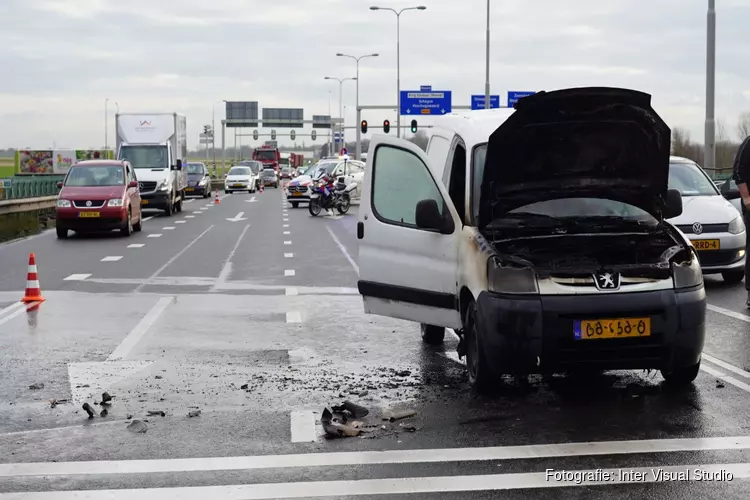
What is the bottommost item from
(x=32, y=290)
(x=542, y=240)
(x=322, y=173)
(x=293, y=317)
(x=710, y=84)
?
(x=293, y=317)

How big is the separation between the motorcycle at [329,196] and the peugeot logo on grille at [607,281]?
30862 millimetres

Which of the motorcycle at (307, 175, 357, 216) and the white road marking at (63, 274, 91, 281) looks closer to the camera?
the white road marking at (63, 274, 91, 281)

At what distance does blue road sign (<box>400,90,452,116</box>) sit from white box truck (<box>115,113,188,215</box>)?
3598 cm

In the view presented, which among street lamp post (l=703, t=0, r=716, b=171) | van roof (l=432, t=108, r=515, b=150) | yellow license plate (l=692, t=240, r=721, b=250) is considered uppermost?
street lamp post (l=703, t=0, r=716, b=171)

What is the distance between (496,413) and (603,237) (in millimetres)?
1589

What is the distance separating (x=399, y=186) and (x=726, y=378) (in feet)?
9.84

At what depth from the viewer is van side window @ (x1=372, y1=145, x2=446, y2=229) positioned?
340 inches

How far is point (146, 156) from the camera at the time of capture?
36688mm

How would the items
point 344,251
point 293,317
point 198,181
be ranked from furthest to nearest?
1. point 198,181
2. point 344,251
3. point 293,317

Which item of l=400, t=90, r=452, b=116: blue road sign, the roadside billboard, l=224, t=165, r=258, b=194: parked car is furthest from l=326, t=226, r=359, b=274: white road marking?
the roadside billboard

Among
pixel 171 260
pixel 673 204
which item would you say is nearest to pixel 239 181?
pixel 171 260

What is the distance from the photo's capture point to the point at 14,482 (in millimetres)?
5605

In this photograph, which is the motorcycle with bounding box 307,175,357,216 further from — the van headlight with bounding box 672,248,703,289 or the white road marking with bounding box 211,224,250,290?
the van headlight with bounding box 672,248,703,289

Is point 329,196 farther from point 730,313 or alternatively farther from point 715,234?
point 730,313
